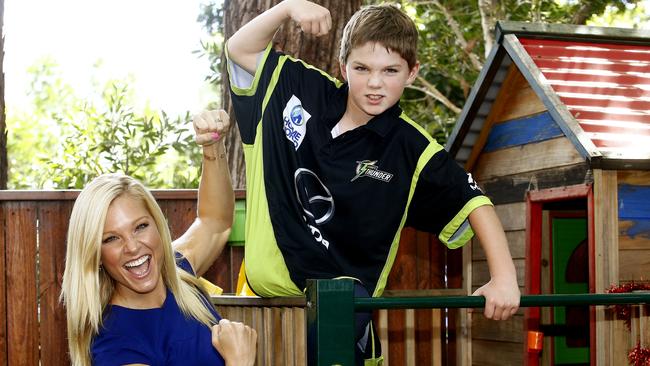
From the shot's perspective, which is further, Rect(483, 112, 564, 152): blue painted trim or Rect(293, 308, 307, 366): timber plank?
Rect(483, 112, 564, 152): blue painted trim

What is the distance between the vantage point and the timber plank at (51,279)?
212 inches

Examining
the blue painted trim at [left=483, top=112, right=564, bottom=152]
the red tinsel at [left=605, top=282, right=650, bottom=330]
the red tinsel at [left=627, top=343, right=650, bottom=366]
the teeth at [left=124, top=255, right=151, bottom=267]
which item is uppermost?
the blue painted trim at [left=483, top=112, right=564, bottom=152]

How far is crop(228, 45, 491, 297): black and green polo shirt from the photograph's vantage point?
342 centimetres

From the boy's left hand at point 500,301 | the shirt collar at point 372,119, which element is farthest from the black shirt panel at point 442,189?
the boy's left hand at point 500,301

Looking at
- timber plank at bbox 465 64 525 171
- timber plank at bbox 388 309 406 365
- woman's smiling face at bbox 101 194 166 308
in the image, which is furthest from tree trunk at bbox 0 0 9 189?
woman's smiling face at bbox 101 194 166 308

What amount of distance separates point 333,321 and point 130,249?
80cm

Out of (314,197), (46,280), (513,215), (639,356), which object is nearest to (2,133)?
(46,280)

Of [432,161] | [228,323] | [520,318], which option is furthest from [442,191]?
[520,318]

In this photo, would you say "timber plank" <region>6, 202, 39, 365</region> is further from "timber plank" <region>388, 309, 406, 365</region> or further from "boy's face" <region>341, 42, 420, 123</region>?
"boy's face" <region>341, 42, 420, 123</region>

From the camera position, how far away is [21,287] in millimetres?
5355

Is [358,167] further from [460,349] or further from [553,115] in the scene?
[460,349]

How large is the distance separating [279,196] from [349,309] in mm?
1060

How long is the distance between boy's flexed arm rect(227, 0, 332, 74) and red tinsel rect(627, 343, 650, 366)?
2.46 m

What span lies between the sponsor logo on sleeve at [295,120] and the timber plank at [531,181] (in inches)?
88.8
